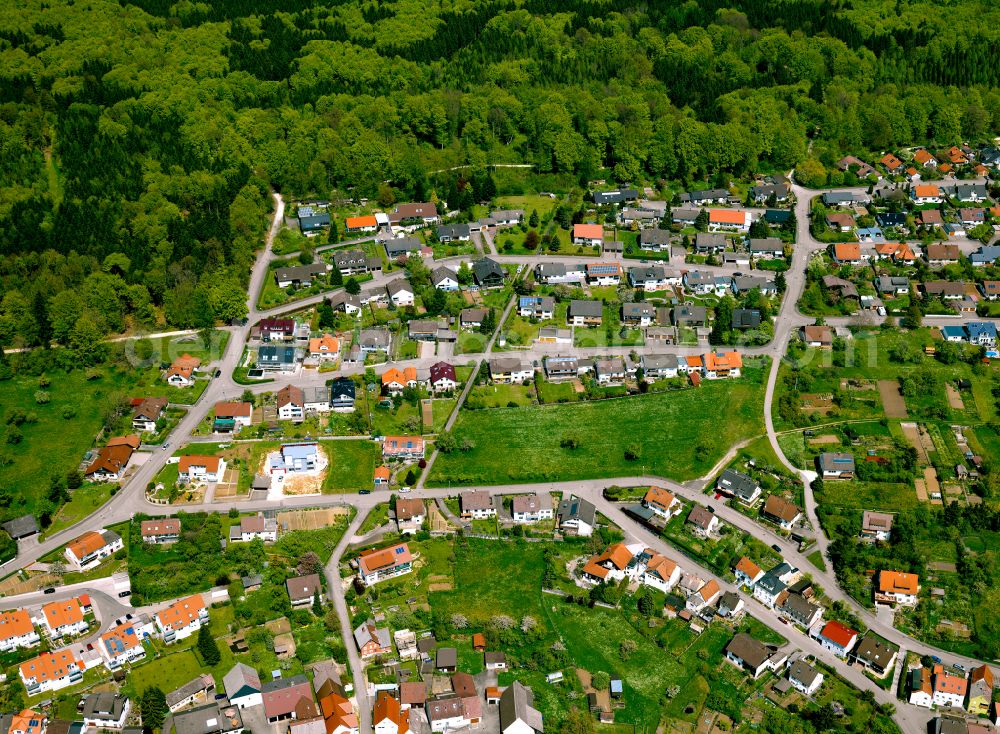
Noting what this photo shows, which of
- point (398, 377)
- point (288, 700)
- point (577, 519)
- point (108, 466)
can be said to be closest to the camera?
point (288, 700)

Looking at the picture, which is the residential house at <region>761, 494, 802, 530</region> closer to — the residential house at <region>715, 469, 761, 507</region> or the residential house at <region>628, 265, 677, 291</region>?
the residential house at <region>715, 469, 761, 507</region>

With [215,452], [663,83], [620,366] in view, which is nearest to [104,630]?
[215,452]

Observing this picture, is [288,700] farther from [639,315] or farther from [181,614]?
[639,315]

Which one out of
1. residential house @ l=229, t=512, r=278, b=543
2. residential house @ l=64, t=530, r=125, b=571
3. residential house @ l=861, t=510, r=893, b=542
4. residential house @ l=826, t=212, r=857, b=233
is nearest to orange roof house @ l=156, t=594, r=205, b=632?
residential house @ l=229, t=512, r=278, b=543

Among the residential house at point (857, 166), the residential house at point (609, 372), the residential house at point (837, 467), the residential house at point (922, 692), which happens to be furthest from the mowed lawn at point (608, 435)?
the residential house at point (857, 166)

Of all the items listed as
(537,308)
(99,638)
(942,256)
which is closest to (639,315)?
(537,308)

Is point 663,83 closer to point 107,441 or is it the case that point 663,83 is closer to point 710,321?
point 710,321

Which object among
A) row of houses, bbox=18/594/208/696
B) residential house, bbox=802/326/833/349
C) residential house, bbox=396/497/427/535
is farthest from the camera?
residential house, bbox=802/326/833/349

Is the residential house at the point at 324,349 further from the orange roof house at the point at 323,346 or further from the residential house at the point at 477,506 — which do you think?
the residential house at the point at 477,506
